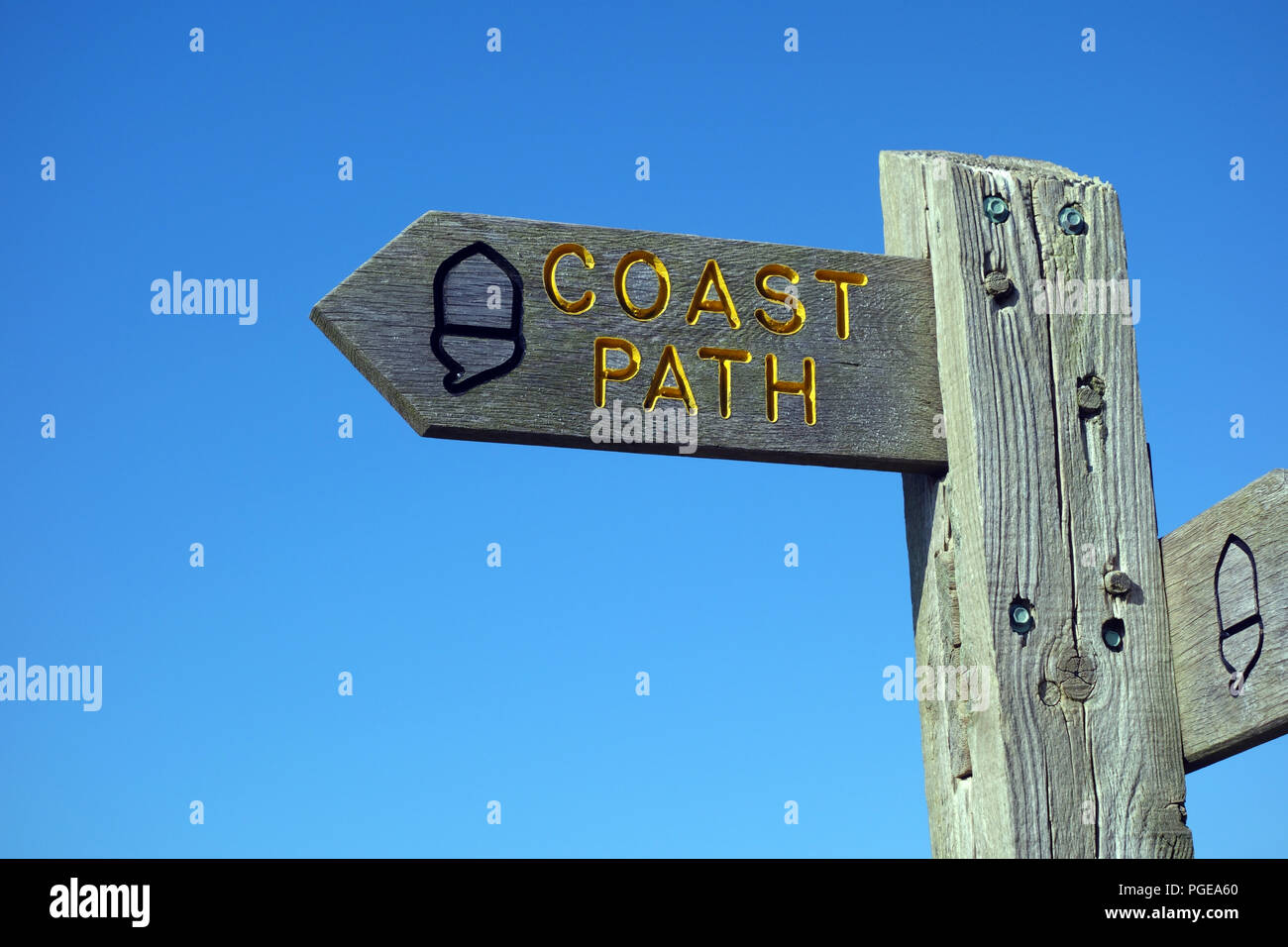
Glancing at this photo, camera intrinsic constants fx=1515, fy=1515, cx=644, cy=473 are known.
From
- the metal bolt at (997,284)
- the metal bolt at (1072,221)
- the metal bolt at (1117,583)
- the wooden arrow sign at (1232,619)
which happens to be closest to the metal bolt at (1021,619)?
the metal bolt at (1117,583)

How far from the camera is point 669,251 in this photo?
2785mm

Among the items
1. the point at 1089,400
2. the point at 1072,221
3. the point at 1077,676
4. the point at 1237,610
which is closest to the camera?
the point at 1237,610

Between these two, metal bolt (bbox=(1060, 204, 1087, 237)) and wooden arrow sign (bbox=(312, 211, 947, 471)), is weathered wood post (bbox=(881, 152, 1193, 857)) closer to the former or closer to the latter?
metal bolt (bbox=(1060, 204, 1087, 237))

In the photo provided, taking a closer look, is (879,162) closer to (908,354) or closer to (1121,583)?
(908,354)

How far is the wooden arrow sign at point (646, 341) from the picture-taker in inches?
103

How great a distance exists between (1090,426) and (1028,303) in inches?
10.2

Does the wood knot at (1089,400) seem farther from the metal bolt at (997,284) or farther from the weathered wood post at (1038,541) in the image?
the metal bolt at (997,284)

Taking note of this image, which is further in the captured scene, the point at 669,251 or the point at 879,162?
the point at 879,162

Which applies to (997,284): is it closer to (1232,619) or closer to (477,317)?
(1232,619)

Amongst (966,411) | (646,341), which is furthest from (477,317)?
(966,411)

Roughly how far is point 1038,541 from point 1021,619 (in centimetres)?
15

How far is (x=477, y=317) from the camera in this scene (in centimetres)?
266
